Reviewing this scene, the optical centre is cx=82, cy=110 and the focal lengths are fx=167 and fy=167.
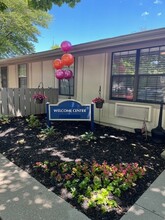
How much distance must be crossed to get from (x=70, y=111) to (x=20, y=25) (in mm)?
8015

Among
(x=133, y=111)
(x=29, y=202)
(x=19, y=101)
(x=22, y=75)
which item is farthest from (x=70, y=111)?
(x=22, y=75)

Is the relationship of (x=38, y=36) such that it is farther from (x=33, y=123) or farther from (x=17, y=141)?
(x=17, y=141)

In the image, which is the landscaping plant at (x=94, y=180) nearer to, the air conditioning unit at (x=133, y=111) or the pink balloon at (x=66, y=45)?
the air conditioning unit at (x=133, y=111)

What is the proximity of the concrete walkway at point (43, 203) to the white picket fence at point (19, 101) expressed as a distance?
13.9 ft

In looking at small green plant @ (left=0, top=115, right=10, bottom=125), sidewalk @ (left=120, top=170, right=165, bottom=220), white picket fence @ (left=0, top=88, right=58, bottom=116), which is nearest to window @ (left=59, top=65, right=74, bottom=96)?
white picket fence @ (left=0, top=88, right=58, bottom=116)

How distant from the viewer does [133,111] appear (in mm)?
4895

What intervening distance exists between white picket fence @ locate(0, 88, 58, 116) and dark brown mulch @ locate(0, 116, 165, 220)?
4.57 ft

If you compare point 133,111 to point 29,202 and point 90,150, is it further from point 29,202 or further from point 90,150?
point 29,202


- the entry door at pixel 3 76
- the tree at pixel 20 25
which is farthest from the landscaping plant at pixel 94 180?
the tree at pixel 20 25

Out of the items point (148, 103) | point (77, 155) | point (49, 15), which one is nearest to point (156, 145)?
point (148, 103)

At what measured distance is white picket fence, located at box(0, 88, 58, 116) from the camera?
6230mm

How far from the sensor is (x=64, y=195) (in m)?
2.19

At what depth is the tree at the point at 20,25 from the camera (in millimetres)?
9750

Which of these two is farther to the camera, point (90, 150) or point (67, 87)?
point (67, 87)
